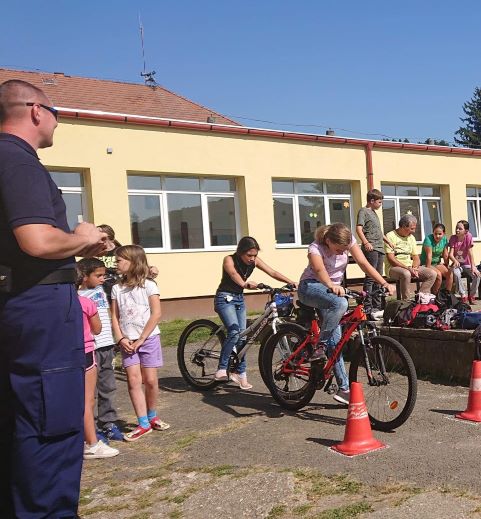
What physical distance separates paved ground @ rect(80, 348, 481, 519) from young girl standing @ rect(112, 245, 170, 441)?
1.01ft

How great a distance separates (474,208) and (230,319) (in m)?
17.6

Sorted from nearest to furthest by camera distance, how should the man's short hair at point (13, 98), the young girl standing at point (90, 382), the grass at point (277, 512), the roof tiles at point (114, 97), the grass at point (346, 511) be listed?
the man's short hair at point (13, 98), the grass at point (346, 511), the grass at point (277, 512), the young girl standing at point (90, 382), the roof tiles at point (114, 97)

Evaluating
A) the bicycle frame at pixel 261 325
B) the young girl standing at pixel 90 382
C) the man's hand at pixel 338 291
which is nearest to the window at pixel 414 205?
the bicycle frame at pixel 261 325

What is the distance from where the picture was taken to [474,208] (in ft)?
72.9

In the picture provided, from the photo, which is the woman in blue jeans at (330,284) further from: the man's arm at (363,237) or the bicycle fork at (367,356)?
the man's arm at (363,237)

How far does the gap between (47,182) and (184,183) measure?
13530 millimetres

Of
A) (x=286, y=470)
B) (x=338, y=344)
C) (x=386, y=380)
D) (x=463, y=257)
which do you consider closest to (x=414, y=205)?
(x=463, y=257)

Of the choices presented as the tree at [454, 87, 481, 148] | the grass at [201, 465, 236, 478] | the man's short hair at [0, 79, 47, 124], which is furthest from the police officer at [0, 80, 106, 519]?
the tree at [454, 87, 481, 148]

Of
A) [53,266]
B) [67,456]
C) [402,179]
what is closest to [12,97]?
[53,266]

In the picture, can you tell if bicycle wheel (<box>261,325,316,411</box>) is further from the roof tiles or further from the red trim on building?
the roof tiles

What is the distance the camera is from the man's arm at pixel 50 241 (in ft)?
8.05

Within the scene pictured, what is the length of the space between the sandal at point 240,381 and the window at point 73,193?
814 cm

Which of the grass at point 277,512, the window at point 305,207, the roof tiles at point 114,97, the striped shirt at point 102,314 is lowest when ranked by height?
the grass at point 277,512

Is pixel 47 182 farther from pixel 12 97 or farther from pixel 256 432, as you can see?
pixel 256 432
